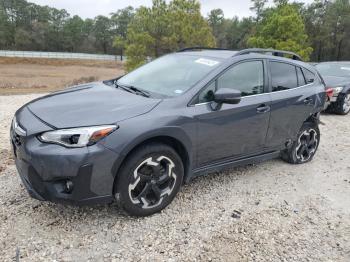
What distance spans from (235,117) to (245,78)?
1.84 feet

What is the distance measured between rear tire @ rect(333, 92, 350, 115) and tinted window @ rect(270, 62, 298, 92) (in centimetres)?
519

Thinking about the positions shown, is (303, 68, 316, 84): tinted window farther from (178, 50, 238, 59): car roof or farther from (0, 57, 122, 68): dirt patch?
(0, 57, 122, 68): dirt patch

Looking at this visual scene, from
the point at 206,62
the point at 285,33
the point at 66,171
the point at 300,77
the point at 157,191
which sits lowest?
the point at 157,191

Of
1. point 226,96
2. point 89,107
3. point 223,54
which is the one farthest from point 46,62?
point 226,96

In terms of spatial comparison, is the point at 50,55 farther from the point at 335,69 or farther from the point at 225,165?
the point at 225,165

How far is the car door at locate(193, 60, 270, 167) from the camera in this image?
11.7 feet

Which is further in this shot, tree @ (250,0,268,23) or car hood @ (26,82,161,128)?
tree @ (250,0,268,23)

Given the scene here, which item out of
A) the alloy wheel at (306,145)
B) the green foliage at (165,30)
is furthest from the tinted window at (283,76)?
the green foliage at (165,30)

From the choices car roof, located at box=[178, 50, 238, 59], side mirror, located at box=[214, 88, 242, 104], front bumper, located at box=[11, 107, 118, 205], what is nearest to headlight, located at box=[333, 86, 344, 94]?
car roof, located at box=[178, 50, 238, 59]

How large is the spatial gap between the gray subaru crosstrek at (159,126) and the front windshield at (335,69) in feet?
19.6

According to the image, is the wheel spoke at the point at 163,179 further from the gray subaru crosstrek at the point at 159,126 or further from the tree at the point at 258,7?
the tree at the point at 258,7

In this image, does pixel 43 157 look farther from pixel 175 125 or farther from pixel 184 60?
pixel 184 60

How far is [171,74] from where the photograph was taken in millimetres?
3992

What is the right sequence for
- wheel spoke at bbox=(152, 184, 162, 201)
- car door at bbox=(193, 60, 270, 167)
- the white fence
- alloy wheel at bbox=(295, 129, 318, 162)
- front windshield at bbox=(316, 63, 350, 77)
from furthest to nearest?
the white fence, front windshield at bbox=(316, 63, 350, 77), alloy wheel at bbox=(295, 129, 318, 162), car door at bbox=(193, 60, 270, 167), wheel spoke at bbox=(152, 184, 162, 201)
